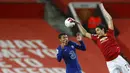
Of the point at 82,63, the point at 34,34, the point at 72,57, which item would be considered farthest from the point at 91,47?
the point at 72,57

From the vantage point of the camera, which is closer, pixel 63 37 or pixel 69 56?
pixel 63 37

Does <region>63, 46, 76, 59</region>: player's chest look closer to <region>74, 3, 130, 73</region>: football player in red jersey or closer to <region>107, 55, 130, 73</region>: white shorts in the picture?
<region>74, 3, 130, 73</region>: football player in red jersey

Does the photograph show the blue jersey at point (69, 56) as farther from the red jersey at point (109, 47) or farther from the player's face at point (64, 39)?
the red jersey at point (109, 47)

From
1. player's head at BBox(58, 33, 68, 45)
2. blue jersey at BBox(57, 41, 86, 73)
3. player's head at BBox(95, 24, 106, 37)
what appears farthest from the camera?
blue jersey at BBox(57, 41, 86, 73)

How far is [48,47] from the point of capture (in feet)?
38.7

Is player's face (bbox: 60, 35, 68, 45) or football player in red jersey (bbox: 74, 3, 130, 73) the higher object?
player's face (bbox: 60, 35, 68, 45)

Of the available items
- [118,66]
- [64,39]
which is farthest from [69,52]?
[118,66]

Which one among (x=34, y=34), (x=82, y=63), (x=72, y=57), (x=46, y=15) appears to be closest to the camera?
(x=72, y=57)

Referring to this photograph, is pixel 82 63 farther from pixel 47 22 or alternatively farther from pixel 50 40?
pixel 47 22

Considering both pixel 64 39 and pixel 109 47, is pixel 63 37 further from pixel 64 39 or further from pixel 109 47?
pixel 109 47

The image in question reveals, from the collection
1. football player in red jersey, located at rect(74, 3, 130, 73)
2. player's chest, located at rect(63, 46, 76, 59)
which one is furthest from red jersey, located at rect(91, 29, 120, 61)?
player's chest, located at rect(63, 46, 76, 59)

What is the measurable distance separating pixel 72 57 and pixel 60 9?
4.92 m

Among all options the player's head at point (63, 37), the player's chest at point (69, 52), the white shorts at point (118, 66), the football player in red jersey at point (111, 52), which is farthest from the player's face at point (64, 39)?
the white shorts at point (118, 66)

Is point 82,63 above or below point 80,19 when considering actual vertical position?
below
